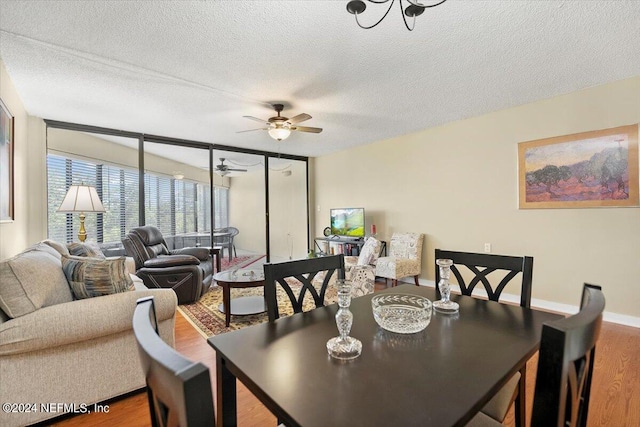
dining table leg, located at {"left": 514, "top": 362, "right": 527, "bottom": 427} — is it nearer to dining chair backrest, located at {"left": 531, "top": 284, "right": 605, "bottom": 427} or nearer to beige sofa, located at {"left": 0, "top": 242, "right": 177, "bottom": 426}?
dining chair backrest, located at {"left": 531, "top": 284, "right": 605, "bottom": 427}

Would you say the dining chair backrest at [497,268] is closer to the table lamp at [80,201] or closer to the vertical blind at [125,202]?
the table lamp at [80,201]

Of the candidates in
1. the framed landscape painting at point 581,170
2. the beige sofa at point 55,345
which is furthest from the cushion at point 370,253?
the beige sofa at point 55,345

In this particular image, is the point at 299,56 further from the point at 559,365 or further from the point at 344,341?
the point at 559,365

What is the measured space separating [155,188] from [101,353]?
349 centimetres

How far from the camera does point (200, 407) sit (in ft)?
1.51

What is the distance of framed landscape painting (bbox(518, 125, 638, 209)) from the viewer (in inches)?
115

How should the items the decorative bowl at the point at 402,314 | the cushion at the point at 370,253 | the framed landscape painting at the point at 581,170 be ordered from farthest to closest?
the cushion at the point at 370,253, the framed landscape painting at the point at 581,170, the decorative bowl at the point at 402,314

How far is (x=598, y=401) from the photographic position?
1.80 meters

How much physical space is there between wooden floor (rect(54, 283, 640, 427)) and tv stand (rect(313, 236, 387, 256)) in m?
2.97

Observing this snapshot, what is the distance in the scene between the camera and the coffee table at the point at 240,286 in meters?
2.96

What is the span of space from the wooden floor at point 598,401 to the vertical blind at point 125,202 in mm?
2804

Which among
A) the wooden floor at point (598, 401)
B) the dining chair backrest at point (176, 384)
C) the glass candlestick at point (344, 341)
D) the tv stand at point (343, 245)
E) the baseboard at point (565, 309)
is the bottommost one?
the wooden floor at point (598, 401)

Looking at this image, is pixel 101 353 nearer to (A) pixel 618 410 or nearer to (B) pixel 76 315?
(B) pixel 76 315

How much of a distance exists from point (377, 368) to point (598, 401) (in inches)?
75.6
